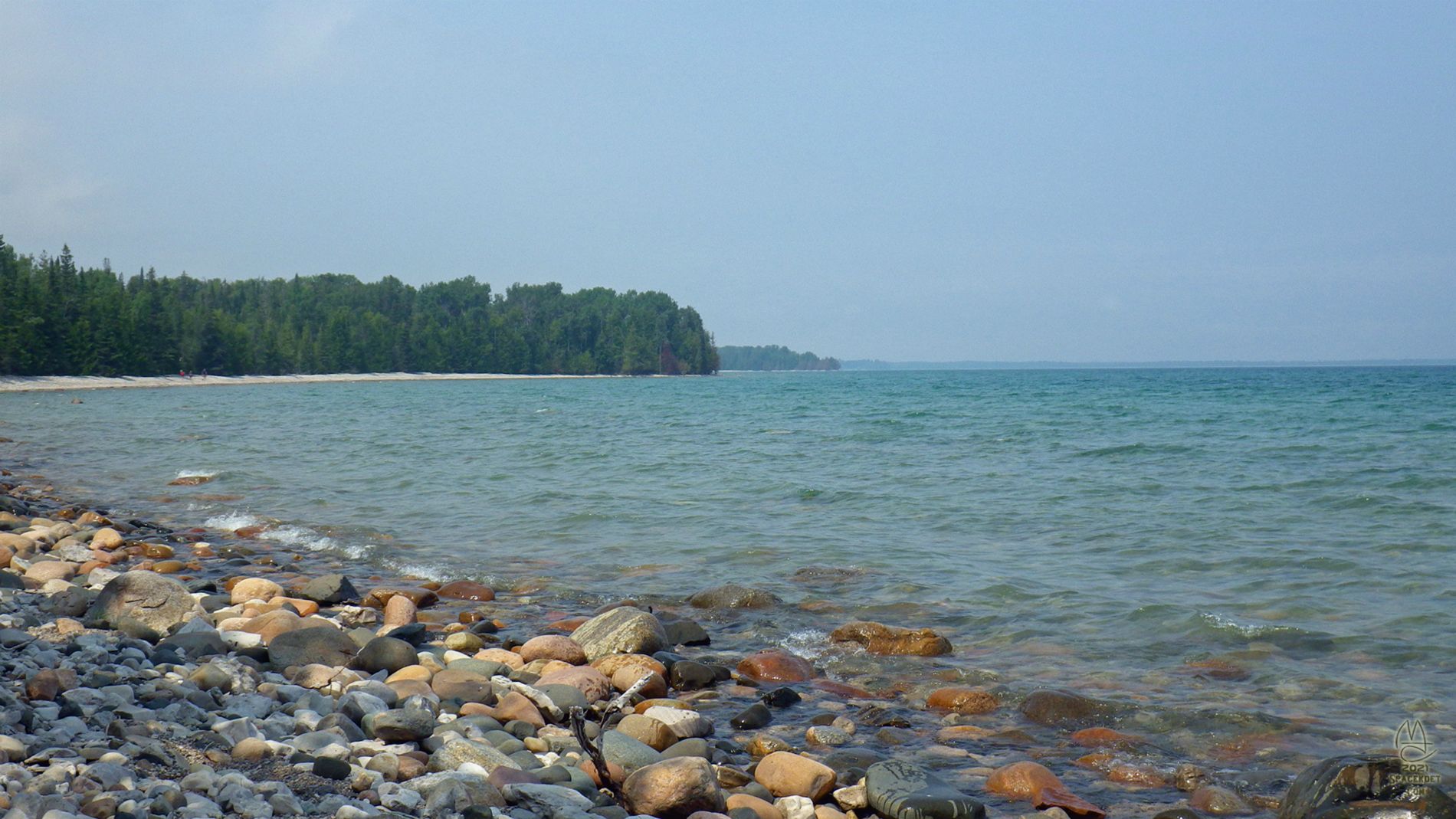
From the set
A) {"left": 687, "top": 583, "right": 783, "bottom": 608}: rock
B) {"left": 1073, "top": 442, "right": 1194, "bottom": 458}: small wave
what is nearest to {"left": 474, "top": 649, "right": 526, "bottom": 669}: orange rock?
{"left": 687, "top": 583, "right": 783, "bottom": 608}: rock

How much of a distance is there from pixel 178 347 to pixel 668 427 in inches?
3072

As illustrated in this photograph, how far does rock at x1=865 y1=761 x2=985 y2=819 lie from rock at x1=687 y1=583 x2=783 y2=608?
3.88 metres

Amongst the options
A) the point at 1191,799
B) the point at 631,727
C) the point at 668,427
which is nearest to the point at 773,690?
the point at 631,727

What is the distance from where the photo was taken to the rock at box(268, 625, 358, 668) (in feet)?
20.5

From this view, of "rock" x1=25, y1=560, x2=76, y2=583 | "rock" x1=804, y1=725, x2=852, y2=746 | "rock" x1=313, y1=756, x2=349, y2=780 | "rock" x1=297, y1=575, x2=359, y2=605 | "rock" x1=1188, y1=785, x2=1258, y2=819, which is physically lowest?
"rock" x1=804, y1=725, x2=852, y2=746

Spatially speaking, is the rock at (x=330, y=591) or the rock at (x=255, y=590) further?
the rock at (x=330, y=591)

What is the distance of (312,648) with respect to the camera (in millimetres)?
6375

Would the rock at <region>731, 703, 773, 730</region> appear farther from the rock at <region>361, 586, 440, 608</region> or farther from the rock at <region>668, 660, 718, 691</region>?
the rock at <region>361, 586, 440, 608</region>

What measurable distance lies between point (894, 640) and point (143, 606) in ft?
18.3

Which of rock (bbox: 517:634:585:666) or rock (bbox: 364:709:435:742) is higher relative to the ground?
rock (bbox: 364:709:435:742)

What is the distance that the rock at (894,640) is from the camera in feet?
23.7

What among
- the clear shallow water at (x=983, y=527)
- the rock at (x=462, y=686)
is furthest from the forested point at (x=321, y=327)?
the rock at (x=462, y=686)

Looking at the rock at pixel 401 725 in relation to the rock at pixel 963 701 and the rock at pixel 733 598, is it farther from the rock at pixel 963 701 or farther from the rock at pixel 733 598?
the rock at pixel 733 598

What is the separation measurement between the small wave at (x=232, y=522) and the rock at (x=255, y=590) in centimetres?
482
